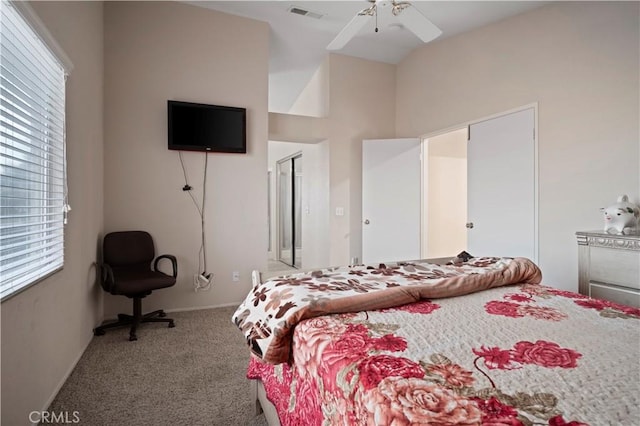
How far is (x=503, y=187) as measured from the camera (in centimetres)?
334

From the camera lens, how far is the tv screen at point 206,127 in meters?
3.28

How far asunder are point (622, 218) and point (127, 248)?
3.98 metres

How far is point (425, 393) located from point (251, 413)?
53.6 inches

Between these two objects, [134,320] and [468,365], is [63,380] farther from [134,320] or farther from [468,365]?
[468,365]

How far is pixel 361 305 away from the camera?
1218mm

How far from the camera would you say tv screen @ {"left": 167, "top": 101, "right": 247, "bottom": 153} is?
3283mm

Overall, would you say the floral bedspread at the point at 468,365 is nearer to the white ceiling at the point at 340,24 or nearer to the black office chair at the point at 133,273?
the black office chair at the point at 133,273

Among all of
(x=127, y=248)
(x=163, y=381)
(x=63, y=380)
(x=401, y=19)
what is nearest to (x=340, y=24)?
(x=401, y=19)

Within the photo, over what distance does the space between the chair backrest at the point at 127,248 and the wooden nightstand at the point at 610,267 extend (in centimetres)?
365

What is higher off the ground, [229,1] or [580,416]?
[229,1]

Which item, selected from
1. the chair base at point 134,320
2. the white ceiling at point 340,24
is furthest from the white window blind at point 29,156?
the white ceiling at point 340,24

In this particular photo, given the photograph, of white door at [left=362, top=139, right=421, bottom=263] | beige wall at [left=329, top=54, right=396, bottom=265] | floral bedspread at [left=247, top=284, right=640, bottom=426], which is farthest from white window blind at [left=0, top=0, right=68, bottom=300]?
white door at [left=362, top=139, right=421, bottom=263]

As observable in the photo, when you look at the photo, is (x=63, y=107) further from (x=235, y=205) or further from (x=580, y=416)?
(x=580, y=416)

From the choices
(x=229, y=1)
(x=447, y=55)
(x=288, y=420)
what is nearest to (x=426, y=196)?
(x=447, y=55)
